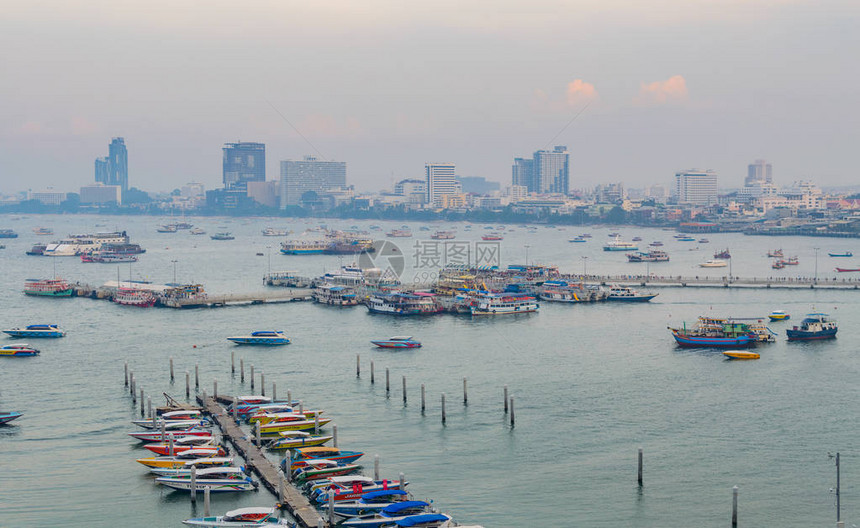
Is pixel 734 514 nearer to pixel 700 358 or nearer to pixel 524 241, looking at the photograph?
pixel 700 358

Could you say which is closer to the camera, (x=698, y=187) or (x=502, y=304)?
(x=502, y=304)

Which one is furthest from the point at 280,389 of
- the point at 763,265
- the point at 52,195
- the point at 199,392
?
the point at 52,195

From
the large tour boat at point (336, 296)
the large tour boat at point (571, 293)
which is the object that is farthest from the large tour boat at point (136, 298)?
the large tour boat at point (571, 293)

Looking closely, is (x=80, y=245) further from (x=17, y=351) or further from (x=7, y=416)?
(x=7, y=416)

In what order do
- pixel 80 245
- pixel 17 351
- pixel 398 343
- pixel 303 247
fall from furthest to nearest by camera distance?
pixel 303 247, pixel 80 245, pixel 398 343, pixel 17 351

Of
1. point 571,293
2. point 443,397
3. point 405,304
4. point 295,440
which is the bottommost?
point 295,440

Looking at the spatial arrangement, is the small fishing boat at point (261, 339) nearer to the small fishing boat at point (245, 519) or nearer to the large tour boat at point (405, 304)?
the large tour boat at point (405, 304)

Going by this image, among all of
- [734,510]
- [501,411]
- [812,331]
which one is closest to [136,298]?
[501,411]
